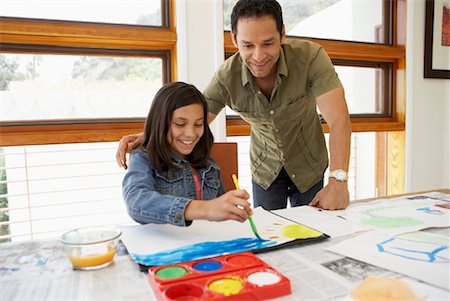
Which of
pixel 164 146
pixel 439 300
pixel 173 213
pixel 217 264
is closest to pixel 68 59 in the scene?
pixel 164 146

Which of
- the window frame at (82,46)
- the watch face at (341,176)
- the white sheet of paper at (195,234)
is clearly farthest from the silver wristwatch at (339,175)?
the window frame at (82,46)

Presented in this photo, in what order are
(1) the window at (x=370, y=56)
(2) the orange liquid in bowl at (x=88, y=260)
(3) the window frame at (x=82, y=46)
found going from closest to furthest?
(2) the orange liquid in bowl at (x=88, y=260) < (3) the window frame at (x=82, y=46) < (1) the window at (x=370, y=56)

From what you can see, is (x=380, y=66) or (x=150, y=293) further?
(x=380, y=66)

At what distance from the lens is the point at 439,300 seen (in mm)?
504

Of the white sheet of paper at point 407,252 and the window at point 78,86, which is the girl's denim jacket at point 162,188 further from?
the window at point 78,86

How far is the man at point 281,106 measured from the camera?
44.1 inches

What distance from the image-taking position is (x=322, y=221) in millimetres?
903

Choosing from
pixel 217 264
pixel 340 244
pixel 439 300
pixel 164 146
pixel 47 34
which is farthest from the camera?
pixel 47 34

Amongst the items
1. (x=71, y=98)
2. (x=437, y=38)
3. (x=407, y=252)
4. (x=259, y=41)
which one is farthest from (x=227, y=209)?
(x=437, y=38)

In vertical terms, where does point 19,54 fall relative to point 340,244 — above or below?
above

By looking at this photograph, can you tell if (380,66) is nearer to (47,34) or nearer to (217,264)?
(47,34)

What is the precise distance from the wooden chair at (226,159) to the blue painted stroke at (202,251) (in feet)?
1.69

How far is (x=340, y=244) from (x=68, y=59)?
5.17 ft

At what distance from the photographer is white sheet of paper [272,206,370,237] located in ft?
2.71
